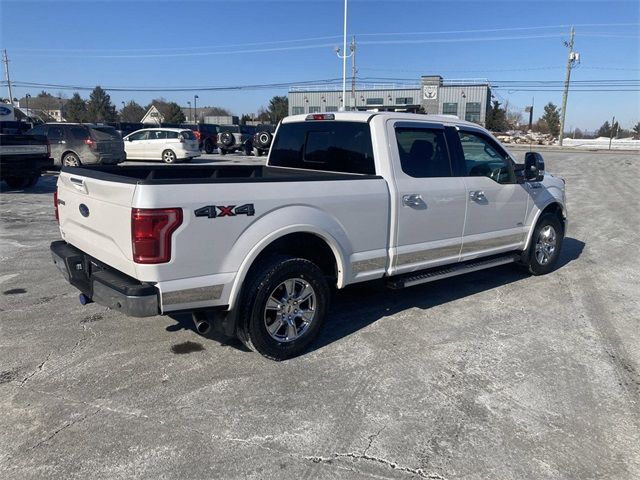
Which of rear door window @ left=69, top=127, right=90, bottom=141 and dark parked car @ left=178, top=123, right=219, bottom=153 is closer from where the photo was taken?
rear door window @ left=69, top=127, right=90, bottom=141

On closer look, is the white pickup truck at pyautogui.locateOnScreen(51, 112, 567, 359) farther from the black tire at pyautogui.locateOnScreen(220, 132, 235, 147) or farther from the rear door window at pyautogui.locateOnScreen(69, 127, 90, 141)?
the black tire at pyautogui.locateOnScreen(220, 132, 235, 147)

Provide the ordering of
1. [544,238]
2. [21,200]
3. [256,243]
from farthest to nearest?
1. [21,200]
2. [544,238]
3. [256,243]

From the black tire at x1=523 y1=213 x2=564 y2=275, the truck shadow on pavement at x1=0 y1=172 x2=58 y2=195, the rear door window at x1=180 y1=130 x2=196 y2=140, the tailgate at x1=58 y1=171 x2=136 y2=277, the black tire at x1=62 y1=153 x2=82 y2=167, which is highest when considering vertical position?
the rear door window at x1=180 y1=130 x2=196 y2=140

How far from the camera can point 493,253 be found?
5852 millimetres

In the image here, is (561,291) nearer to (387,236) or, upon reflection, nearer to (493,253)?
(493,253)

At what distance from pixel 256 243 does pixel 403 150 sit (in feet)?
5.99

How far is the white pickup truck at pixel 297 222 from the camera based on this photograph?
3.38 meters

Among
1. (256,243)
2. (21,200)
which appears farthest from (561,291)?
(21,200)

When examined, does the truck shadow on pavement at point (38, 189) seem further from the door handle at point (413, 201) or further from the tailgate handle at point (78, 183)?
the door handle at point (413, 201)

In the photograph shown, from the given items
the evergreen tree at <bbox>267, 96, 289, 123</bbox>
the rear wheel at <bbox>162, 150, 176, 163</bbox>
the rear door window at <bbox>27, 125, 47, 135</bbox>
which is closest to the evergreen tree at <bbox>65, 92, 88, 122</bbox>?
the evergreen tree at <bbox>267, 96, 289, 123</bbox>

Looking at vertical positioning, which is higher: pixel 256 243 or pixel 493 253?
pixel 256 243

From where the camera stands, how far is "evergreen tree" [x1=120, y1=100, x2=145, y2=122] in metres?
99.8

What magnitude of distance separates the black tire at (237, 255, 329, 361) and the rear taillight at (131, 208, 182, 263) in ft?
2.38

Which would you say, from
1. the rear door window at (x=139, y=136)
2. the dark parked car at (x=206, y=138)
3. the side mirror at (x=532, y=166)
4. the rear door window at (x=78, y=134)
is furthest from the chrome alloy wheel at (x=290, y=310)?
the dark parked car at (x=206, y=138)
